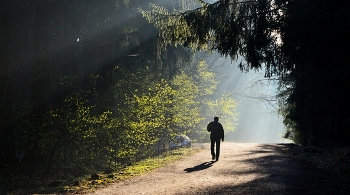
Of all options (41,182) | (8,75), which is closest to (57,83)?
(8,75)

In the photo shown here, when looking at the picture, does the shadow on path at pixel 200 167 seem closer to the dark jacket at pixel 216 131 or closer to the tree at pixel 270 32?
the dark jacket at pixel 216 131

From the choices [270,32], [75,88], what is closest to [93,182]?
[75,88]

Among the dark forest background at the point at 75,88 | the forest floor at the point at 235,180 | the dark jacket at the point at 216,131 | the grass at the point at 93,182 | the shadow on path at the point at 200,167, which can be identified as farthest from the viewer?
the dark jacket at the point at 216,131

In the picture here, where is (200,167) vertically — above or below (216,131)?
below

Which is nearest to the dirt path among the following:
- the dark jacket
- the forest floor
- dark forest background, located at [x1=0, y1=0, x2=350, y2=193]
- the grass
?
the forest floor

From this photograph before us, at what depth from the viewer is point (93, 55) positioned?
20.2 meters

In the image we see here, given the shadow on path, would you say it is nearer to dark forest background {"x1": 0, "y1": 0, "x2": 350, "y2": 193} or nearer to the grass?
the grass

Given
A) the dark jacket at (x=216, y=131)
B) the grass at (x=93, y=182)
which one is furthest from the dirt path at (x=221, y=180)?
the dark jacket at (x=216, y=131)

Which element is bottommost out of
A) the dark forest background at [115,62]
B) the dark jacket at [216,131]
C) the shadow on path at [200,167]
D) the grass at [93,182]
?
the grass at [93,182]

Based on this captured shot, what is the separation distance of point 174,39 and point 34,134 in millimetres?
6108

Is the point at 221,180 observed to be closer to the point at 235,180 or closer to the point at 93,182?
the point at 235,180

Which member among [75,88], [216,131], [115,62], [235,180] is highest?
[115,62]

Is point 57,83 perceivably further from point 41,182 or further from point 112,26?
point 112,26

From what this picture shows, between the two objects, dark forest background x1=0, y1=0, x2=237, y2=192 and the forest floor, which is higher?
dark forest background x1=0, y1=0, x2=237, y2=192
